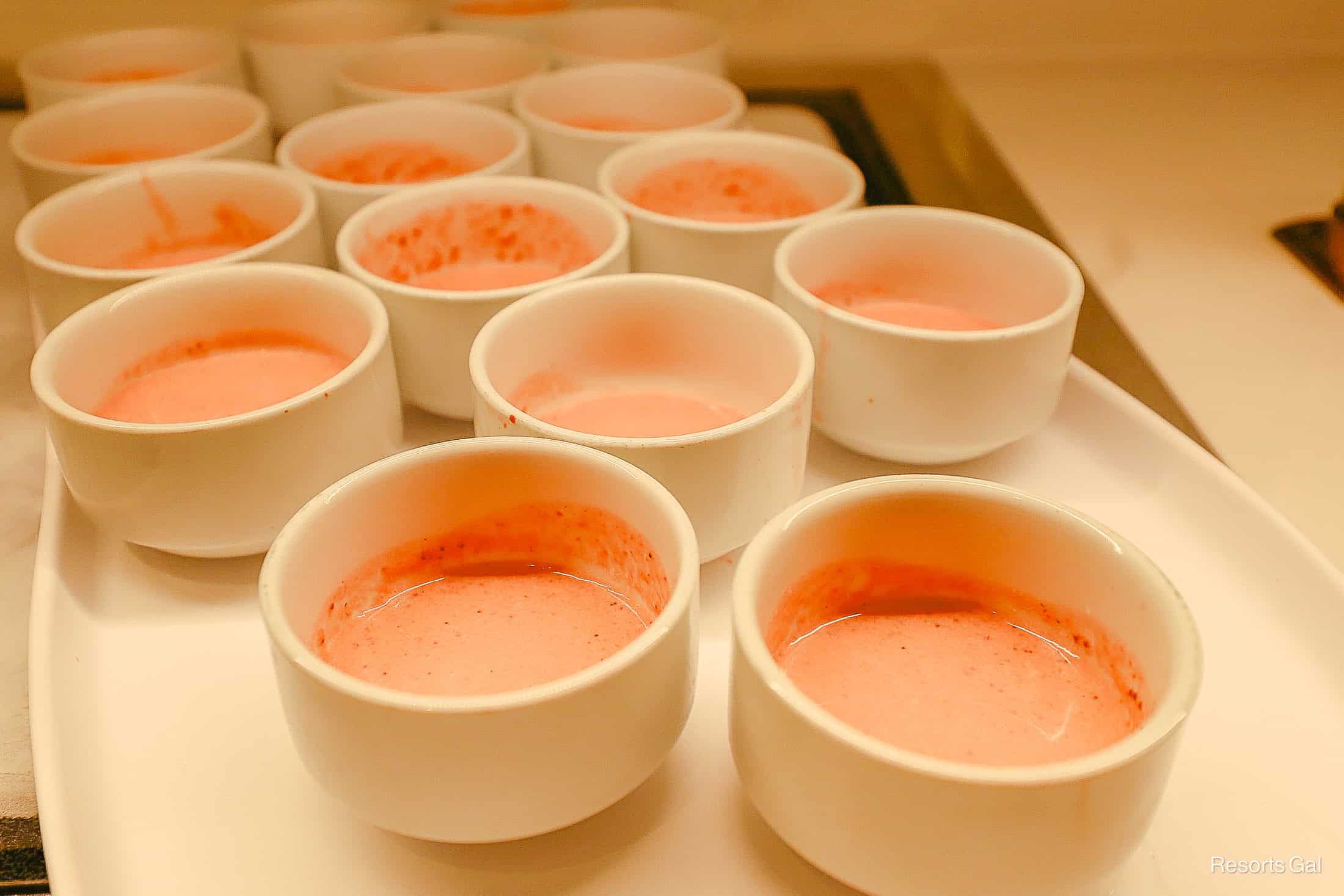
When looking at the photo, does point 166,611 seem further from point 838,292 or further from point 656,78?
point 656,78

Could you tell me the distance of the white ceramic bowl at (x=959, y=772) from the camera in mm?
504

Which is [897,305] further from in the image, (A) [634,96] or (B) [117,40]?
(B) [117,40]

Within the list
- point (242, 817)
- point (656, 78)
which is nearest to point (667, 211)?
point (656, 78)

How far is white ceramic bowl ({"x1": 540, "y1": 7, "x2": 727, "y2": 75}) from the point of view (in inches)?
58.8

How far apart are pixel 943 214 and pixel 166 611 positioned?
73cm

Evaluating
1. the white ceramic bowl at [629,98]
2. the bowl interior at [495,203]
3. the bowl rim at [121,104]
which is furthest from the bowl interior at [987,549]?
the bowl rim at [121,104]

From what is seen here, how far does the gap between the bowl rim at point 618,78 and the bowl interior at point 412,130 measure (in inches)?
1.5

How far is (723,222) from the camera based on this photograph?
125cm

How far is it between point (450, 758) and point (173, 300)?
22.7 inches

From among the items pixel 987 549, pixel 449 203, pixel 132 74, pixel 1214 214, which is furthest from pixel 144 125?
pixel 1214 214

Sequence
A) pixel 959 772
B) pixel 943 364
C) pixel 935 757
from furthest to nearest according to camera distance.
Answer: pixel 943 364 → pixel 935 757 → pixel 959 772

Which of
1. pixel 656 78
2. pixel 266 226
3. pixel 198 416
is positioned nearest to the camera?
pixel 198 416

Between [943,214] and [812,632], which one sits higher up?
[943,214]

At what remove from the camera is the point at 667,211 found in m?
1.24
